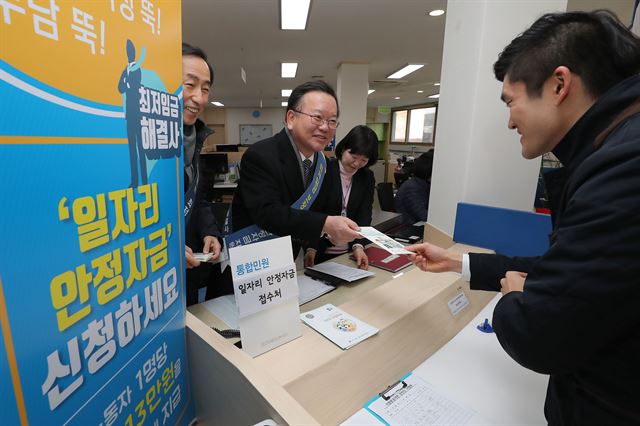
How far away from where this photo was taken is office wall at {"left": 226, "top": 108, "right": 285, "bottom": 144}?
47.0 feet

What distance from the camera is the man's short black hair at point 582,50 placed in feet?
2.05

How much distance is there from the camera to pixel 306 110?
1.41 meters

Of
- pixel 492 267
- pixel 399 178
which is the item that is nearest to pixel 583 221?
pixel 492 267

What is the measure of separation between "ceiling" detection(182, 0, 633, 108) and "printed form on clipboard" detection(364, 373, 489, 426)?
3.75 m

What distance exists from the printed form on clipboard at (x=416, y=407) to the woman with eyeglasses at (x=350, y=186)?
0.96m

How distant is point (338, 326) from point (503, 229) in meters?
1.28

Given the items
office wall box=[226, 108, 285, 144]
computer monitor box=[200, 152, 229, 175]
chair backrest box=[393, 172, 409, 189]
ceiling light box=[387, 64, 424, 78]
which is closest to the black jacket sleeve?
computer monitor box=[200, 152, 229, 175]

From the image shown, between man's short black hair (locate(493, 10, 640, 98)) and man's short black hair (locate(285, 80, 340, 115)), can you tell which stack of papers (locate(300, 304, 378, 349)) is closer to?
man's short black hair (locate(493, 10, 640, 98))

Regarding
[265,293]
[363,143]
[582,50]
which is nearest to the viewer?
[582,50]

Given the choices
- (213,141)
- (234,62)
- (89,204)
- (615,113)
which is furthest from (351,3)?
(213,141)

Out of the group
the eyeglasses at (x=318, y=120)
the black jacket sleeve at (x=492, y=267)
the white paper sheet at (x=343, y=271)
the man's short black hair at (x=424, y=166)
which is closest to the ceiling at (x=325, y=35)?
the man's short black hair at (x=424, y=166)

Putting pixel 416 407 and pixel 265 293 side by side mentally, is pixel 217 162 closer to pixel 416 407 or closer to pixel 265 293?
pixel 265 293

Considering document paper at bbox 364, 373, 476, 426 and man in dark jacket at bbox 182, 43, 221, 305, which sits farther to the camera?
man in dark jacket at bbox 182, 43, 221, 305

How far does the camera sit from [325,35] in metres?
4.59
